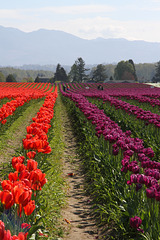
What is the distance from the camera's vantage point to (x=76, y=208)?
20.9 ft

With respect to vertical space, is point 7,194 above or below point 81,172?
above

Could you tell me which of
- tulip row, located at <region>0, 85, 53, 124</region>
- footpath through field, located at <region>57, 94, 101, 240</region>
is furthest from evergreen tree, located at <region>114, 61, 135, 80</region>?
footpath through field, located at <region>57, 94, 101, 240</region>

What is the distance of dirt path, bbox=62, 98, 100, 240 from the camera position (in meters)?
5.29

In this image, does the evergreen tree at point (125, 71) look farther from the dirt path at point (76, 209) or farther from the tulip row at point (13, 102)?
the dirt path at point (76, 209)

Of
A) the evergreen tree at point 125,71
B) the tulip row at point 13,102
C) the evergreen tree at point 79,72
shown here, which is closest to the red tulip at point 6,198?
the tulip row at point 13,102

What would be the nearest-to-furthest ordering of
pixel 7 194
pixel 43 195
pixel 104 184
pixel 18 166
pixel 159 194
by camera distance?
pixel 7 194, pixel 159 194, pixel 18 166, pixel 43 195, pixel 104 184

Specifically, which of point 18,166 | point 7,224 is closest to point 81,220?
point 18,166

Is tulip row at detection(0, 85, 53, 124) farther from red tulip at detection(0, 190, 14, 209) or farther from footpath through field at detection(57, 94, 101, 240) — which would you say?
red tulip at detection(0, 190, 14, 209)

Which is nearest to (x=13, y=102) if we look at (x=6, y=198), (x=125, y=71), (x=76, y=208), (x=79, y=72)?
(x=76, y=208)

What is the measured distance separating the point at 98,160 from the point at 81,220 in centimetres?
226

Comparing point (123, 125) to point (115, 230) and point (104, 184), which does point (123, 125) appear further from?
point (115, 230)

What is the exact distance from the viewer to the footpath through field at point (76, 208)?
5309 millimetres

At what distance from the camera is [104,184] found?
6309mm

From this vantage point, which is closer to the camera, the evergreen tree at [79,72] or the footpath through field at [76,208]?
the footpath through field at [76,208]
